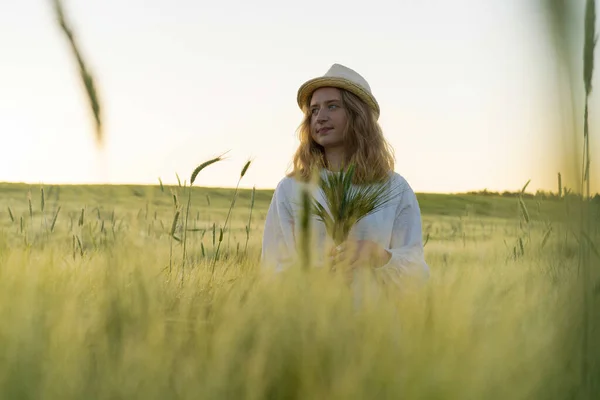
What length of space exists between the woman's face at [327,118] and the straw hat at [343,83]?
0.03m

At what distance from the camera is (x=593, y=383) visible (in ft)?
1.92

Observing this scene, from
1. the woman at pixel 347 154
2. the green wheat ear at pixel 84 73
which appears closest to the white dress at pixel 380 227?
the woman at pixel 347 154

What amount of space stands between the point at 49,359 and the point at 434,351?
0.36m

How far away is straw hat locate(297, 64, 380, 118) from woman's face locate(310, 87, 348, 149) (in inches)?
1.2

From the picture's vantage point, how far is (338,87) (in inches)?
76.2

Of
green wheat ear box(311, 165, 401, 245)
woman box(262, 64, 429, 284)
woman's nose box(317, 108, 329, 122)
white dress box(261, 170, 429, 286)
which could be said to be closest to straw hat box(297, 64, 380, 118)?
woman box(262, 64, 429, 284)

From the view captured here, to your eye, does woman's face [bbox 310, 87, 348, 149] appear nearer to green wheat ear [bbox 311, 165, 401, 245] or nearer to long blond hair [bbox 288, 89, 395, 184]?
long blond hair [bbox 288, 89, 395, 184]

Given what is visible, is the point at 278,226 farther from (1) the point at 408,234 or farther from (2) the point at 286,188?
(1) the point at 408,234

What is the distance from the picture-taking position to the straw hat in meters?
1.88

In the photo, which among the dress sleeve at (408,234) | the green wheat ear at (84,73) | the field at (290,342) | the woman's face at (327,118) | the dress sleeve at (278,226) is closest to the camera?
the field at (290,342)

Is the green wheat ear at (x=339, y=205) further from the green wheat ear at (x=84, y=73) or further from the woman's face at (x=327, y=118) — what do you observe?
the woman's face at (x=327, y=118)

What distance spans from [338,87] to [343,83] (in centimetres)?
6

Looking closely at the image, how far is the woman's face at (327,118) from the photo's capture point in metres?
1.81

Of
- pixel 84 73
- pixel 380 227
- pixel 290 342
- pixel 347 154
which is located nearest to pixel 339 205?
pixel 290 342
